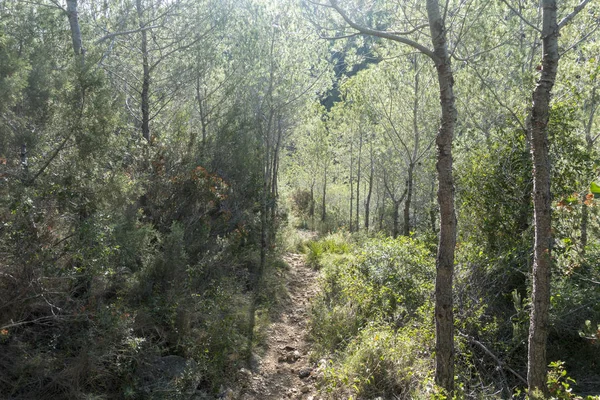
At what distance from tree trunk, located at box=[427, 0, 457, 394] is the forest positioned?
0.02 m

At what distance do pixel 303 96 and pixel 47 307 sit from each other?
820 cm

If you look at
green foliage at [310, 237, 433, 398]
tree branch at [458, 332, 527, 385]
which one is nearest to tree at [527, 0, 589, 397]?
tree branch at [458, 332, 527, 385]

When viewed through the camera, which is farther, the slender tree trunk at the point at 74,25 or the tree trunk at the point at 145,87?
the tree trunk at the point at 145,87

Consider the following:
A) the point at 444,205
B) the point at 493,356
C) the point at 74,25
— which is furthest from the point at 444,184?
the point at 74,25

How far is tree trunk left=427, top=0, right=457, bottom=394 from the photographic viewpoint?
3.23 metres

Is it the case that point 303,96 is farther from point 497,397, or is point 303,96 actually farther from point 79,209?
point 497,397

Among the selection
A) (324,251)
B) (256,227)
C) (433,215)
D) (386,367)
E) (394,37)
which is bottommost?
(386,367)

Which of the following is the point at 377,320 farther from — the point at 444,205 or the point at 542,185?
the point at 542,185

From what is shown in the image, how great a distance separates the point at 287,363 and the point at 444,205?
12.3 ft

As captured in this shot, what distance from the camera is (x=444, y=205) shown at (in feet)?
10.9

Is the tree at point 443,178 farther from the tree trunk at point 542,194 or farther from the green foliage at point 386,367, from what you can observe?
the green foliage at point 386,367

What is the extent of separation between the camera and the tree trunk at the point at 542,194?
9.08 feet

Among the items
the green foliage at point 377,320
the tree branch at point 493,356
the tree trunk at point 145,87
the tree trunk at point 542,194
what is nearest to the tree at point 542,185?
the tree trunk at point 542,194

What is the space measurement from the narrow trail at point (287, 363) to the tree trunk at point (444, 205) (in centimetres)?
199
